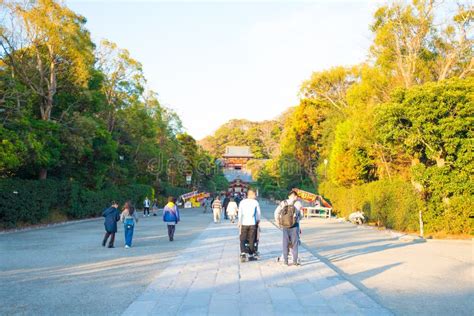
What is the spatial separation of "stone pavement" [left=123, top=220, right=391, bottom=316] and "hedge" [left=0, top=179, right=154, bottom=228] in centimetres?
1090

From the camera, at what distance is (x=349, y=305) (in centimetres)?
629

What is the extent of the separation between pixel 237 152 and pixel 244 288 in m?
97.1

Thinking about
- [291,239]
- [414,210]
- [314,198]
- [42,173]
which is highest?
[42,173]

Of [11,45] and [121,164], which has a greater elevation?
[11,45]

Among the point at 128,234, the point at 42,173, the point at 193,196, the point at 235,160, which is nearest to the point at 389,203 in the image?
the point at 128,234

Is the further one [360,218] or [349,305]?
[360,218]

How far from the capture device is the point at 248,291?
705cm

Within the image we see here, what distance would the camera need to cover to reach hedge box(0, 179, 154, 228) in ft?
59.9

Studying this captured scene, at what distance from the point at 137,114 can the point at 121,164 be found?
4.39 m

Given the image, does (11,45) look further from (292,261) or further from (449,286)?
(449,286)

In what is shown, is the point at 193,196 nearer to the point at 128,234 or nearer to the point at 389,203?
the point at 389,203

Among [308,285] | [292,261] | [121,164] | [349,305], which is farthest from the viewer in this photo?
[121,164]

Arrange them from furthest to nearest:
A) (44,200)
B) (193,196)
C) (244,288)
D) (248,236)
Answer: (193,196) → (44,200) → (248,236) → (244,288)

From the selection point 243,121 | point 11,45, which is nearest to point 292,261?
point 11,45
